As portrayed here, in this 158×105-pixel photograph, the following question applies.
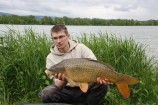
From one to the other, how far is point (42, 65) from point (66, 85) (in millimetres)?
1086

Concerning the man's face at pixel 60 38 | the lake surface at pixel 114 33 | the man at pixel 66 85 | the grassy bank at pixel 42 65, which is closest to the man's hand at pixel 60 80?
the man at pixel 66 85

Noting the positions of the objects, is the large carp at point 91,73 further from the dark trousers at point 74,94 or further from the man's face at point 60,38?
the dark trousers at point 74,94

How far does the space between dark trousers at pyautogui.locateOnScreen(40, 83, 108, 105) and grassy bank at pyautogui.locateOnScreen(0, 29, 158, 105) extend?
0.56 m

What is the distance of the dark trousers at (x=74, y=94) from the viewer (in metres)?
4.38

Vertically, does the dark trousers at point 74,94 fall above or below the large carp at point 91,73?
below

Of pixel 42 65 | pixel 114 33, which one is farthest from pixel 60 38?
pixel 114 33

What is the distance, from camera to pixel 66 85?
174 inches

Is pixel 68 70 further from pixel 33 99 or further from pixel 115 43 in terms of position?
pixel 115 43

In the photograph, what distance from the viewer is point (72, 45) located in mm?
4258

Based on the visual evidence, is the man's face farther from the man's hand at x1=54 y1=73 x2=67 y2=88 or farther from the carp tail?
the carp tail

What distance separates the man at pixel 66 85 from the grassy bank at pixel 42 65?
59cm

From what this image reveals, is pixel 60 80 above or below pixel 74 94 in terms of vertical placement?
above

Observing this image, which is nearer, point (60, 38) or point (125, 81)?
point (125, 81)

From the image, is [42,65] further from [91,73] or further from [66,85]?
[91,73]
